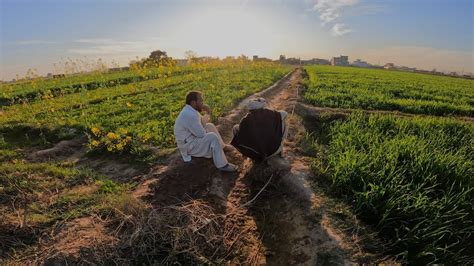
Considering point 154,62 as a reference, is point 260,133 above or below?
below

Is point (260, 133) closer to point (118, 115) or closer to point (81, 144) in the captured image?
point (81, 144)

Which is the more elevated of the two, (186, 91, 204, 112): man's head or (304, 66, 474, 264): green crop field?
(186, 91, 204, 112): man's head

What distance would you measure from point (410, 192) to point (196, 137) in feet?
11.5

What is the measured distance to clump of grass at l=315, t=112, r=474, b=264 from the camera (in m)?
4.06

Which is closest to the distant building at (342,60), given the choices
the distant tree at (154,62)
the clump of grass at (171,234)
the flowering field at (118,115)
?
the distant tree at (154,62)

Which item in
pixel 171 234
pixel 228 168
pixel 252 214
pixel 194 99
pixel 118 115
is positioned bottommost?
pixel 252 214

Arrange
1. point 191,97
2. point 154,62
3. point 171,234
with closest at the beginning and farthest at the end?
point 171,234
point 191,97
point 154,62

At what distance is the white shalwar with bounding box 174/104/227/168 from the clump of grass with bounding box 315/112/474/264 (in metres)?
1.79

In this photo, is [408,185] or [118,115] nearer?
[408,185]

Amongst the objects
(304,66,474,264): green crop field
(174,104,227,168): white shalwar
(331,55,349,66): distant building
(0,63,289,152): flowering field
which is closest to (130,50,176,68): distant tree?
(0,63,289,152): flowering field

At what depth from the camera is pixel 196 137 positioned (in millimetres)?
6137

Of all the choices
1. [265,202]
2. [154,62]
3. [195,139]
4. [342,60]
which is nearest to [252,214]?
[265,202]

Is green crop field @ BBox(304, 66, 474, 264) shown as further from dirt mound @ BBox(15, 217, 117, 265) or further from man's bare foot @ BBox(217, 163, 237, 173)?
dirt mound @ BBox(15, 217, 117, 265)

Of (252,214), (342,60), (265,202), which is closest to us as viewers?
(252,214)
